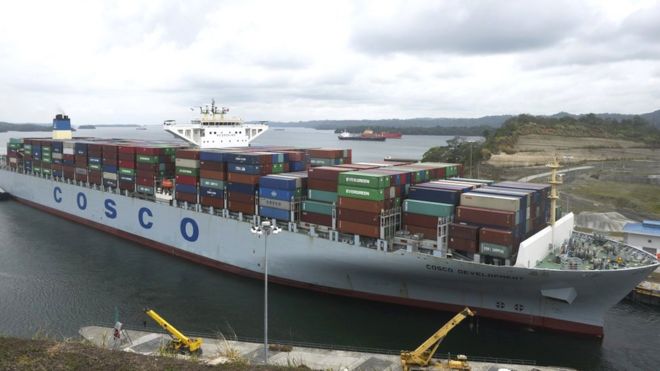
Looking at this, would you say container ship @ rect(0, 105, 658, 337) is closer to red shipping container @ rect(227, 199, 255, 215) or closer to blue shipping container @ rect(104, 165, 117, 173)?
red shipping container @ rect(227, 199, 255, 215)

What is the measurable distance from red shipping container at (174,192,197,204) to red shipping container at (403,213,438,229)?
16.5 meters

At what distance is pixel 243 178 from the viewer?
3234 centimetres

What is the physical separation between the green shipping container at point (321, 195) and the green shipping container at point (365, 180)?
64.5 inches

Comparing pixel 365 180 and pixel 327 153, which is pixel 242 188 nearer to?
pixel 327 153

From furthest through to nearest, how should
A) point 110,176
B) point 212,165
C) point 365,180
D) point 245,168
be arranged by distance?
point 110,176
point 212,165
point 245,168
point 365,180

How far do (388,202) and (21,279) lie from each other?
24474 mm

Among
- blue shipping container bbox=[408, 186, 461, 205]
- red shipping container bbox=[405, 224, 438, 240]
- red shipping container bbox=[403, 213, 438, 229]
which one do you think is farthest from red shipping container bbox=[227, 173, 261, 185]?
red shipping container bbox=[405, 224, 438, 240]

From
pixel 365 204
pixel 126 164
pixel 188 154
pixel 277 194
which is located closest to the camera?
pixel 365 204

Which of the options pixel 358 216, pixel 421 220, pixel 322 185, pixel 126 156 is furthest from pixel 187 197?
pixel 421 220

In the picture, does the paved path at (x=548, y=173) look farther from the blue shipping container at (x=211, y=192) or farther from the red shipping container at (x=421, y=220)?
the blue shipping container at (x=211, y=192)

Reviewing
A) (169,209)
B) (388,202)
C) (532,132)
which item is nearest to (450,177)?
(388,202)

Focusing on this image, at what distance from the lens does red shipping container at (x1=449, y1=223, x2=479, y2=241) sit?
2364 cm

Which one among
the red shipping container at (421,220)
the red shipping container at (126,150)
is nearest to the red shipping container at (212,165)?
the red shipping container at (126,150)

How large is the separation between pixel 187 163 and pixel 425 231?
18.9 m
